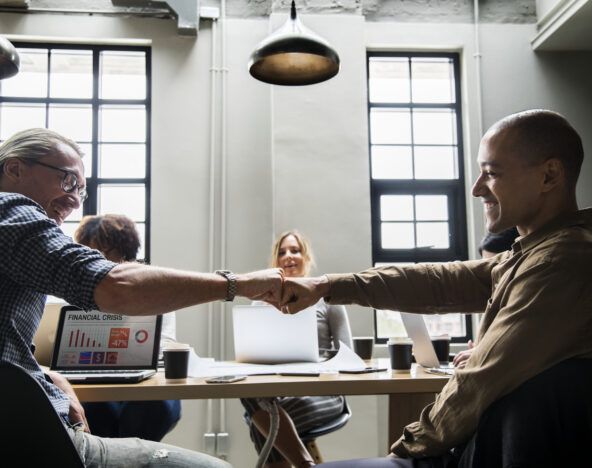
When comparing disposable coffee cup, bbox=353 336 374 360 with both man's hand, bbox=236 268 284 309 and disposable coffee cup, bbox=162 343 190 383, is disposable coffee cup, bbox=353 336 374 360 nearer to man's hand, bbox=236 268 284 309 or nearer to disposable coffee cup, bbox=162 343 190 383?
man's hand, bbox=236 268 284 309

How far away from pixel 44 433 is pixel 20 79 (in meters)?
4.39

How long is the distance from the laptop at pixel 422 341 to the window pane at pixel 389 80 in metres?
3.07

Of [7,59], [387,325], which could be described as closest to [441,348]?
[7,59]

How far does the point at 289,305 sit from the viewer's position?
1987 millimetres

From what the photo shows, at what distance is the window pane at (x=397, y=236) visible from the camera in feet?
15.8

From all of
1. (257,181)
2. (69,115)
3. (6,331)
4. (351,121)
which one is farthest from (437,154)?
(6,331)

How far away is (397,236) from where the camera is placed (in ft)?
15.9

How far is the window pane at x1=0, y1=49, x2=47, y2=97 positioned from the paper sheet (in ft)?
10.8

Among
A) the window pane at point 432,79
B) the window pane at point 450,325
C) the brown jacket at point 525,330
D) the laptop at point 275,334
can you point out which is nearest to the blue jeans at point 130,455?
the brown jacket at point 525,330

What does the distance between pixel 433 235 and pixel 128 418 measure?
3.06 meters

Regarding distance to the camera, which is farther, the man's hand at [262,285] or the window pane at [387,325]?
the window pane at [387,325]

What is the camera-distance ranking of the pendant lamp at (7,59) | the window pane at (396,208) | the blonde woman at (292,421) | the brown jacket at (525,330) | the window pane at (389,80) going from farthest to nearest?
the window pane at (389,80)
the window pane at (396,208)
the pendant lamp at (7,59)
the blonde woman at (292,421)
the brown jacket at (525,330)

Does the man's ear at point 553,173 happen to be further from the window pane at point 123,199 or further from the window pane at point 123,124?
the window pane at point 123,124

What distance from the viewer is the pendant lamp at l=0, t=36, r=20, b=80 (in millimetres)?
2826
